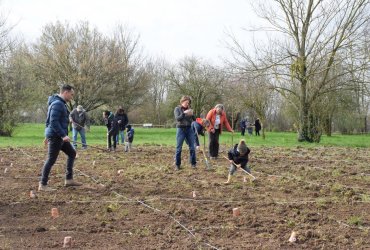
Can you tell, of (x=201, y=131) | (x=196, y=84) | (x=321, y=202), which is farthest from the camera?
(x=196, y=84)

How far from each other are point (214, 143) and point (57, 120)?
5850 millimetres

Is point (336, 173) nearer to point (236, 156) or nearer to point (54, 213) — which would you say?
point (236, 156)

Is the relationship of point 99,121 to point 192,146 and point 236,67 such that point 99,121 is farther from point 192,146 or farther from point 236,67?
point 192,146

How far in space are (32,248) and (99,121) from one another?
47.8 meters

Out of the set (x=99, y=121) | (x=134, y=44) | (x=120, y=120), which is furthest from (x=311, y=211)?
(x=99, y=121)

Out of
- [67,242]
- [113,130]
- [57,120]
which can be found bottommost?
[67,242]

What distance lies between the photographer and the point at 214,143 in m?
12.4

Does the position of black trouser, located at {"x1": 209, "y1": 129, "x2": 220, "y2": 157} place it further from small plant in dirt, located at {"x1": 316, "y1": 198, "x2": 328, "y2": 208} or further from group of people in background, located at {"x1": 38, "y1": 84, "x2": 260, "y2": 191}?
small plant in dirt, located at {"x1": 316, "y1": 198, "x2": 328, "y2": 208}

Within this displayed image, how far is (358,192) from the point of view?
7.29 m

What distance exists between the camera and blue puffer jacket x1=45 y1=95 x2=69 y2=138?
729cm

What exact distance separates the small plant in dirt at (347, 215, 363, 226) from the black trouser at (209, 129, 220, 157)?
6.89 meters

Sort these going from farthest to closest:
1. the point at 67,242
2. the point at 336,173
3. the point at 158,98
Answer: the point at 158,98 → the point at 336,173 → the point at 67,242

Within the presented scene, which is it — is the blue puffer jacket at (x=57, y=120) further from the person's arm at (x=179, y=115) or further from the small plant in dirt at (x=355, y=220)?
the small plant in dirt at (x=355, y=220)

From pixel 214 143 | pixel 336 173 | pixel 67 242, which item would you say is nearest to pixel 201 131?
pixel 214 143
